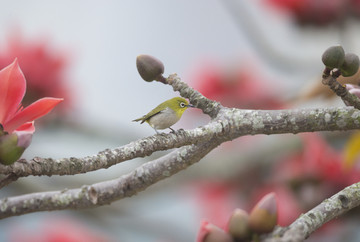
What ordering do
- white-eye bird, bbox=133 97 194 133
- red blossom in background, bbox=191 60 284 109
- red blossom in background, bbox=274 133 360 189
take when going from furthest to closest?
red blossom in background, bbox=191 60 284 109, red blossom in background, bbox=274 133 360 189, white-eye bird, bbox=133 97 194 133

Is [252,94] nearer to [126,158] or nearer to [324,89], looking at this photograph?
[324,89]

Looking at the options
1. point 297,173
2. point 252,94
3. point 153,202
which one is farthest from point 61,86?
point 297,173

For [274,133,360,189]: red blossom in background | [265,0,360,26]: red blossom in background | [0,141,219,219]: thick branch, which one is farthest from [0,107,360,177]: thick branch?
[265,0,360,26]: red blossom in background

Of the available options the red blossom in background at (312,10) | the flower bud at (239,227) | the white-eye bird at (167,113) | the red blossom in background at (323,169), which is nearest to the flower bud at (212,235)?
the flower bud at (239,227)

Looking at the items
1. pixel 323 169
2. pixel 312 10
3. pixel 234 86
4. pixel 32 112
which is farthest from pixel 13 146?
pixel 234 86

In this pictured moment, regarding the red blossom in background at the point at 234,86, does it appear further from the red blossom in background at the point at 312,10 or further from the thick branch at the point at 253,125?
the thick branch at the point at 253,125

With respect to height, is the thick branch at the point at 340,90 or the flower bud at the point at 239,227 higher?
the thick branch at the point at 340,90

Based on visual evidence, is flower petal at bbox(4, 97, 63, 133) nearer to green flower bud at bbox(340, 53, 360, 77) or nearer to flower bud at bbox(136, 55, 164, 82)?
flower bud at bbox(136, 55, 164, 82)
